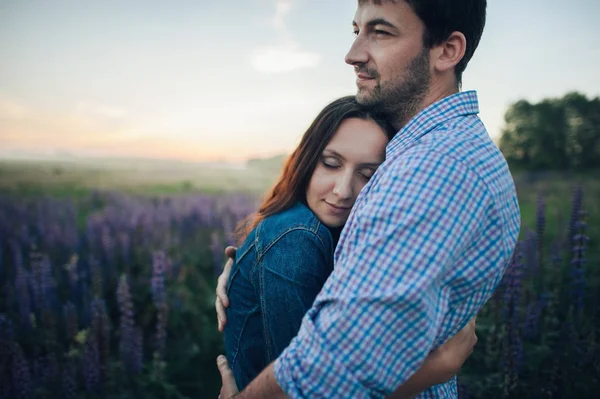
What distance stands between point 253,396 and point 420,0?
1.88 meters

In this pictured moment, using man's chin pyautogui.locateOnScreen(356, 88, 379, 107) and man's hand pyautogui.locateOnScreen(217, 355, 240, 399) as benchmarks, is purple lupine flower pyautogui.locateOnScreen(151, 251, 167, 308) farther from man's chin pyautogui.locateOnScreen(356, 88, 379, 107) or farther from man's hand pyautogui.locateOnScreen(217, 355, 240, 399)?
man's chin pyautogui.locateOnScreen(356, 88, 379, 107)

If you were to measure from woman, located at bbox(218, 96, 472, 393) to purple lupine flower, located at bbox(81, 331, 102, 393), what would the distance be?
1.60m

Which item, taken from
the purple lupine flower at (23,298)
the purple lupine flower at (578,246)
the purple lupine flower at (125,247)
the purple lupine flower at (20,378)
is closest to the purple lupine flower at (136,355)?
the purple lupine flower at (20,378)

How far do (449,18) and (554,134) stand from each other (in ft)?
152

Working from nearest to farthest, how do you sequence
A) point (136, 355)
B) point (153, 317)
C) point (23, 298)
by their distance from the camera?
point (136, 355) → point (23, 298) → point (153, 317)

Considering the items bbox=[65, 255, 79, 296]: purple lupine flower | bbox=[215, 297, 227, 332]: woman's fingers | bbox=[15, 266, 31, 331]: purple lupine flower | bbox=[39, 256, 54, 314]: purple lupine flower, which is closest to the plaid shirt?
bbox=[215, 297, 227, 332]: woman's fingers

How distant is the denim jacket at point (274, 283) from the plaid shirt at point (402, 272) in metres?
0.38

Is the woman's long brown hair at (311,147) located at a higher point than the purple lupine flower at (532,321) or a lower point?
higher

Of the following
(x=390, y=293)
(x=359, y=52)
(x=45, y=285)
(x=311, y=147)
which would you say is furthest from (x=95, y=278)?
(x=390, y=293)

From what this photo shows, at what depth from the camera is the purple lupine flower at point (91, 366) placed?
10.7ft

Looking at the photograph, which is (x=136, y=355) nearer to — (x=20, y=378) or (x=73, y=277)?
(x=20, y=378)

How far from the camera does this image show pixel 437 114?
177 centimetres

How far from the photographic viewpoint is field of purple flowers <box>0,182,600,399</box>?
11.2 ft

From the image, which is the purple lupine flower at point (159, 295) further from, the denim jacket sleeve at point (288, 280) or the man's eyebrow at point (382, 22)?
the man's eyebrow at point (382, 22)
